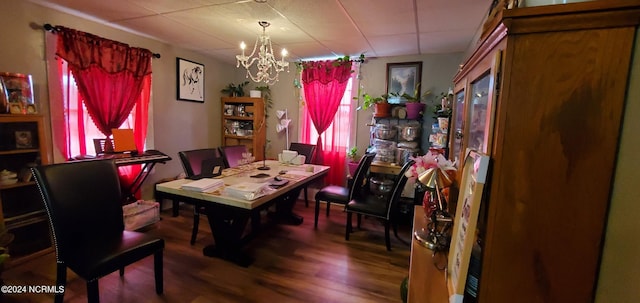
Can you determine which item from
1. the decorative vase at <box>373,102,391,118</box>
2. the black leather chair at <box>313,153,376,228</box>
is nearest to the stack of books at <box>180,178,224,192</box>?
the black leather chair at <box>313,153,376,228</box>

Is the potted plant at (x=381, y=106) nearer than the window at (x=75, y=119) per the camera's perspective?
No

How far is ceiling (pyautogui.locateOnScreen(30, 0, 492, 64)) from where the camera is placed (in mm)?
2123

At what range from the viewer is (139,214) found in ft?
9.27

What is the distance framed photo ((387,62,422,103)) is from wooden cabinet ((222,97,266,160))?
2.02 m

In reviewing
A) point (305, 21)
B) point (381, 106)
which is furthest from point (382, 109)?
point (305, 21)

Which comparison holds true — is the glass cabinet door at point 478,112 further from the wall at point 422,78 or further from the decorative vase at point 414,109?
the wall at point 422,78

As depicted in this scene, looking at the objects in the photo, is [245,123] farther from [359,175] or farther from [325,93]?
[359,175]

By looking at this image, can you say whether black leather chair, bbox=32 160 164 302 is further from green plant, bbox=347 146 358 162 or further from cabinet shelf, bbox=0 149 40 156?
green plant, bbox=347 146 358 162

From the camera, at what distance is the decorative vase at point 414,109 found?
342 centimetres

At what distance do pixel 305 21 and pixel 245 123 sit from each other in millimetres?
2443

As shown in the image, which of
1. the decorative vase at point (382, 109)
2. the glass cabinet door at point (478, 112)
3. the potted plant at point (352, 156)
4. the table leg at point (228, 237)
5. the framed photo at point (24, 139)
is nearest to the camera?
the glass cabinet door at point (478, 112)

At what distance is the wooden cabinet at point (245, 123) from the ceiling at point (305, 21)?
43.1 inches

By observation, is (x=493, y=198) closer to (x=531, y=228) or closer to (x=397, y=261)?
(x=531, y=228)

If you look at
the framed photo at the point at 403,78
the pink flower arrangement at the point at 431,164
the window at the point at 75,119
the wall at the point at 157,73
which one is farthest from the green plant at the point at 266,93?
the pink flower arrangement at the point at 431,164
